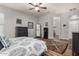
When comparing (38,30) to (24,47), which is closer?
(24,47)

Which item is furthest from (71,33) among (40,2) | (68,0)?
(40,2)

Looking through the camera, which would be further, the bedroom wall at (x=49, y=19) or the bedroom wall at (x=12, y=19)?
the bedroom wall at (x=49, y=19)

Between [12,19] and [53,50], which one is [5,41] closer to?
[12,19]

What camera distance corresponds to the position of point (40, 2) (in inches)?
63.1

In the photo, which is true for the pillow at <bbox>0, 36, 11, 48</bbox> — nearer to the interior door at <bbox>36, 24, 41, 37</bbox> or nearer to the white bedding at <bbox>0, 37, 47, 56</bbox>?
the white bedding at <bbox>0, 37, 47, 56</bbox>

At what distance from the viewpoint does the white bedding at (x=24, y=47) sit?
Answer: 155cm

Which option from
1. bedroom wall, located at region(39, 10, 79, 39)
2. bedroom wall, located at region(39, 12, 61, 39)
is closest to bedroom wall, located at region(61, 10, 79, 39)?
bedroom wall, located at region(39, 10, 79, 39)

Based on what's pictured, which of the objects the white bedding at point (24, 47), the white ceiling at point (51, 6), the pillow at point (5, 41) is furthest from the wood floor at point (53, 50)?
the pillow at point (5, 41)

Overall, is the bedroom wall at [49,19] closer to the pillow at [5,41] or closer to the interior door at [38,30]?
the interior door at [38,30]

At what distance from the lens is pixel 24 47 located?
5.23ft

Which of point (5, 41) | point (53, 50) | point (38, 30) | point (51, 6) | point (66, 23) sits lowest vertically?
point (53, 50)

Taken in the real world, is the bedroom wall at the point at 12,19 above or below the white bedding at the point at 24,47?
above

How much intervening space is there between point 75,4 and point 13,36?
1.15 m

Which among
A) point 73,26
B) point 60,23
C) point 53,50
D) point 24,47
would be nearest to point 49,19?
point 60,23
